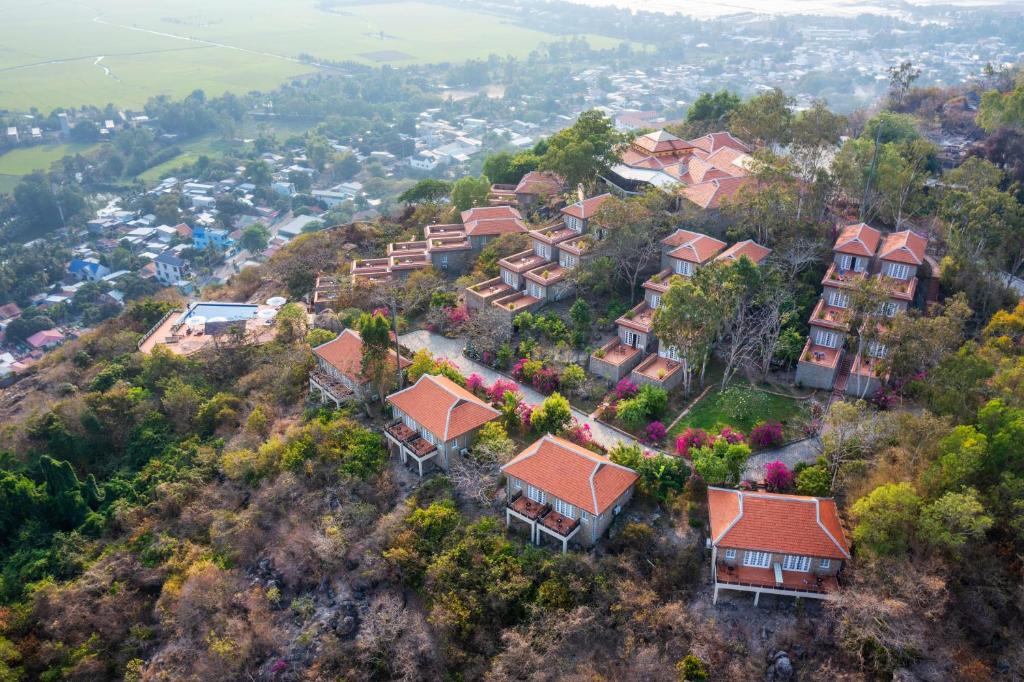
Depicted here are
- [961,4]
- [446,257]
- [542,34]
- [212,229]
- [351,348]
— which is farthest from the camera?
[542,34]

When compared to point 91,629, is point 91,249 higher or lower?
lower

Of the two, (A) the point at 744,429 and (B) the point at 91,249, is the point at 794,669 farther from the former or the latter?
(B) the point at 91,249

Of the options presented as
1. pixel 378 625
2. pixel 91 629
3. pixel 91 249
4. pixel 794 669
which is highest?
pixel 794 669

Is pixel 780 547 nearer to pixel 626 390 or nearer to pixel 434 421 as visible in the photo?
pixel 626 390

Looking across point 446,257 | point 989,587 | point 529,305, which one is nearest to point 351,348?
point 529,305

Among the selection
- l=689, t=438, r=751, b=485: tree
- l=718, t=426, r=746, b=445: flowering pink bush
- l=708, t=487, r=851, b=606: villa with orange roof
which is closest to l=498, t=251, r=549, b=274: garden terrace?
l=718, t=426, r=746, b=445: flowering pink bush

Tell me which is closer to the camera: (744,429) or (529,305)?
(744,429)

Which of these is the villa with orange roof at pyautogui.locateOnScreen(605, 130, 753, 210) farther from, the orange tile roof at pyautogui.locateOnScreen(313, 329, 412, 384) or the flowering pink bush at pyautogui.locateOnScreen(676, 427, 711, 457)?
the orange tile roof at pyautogui.locateOnScreen(313, 329, 412, 384)
